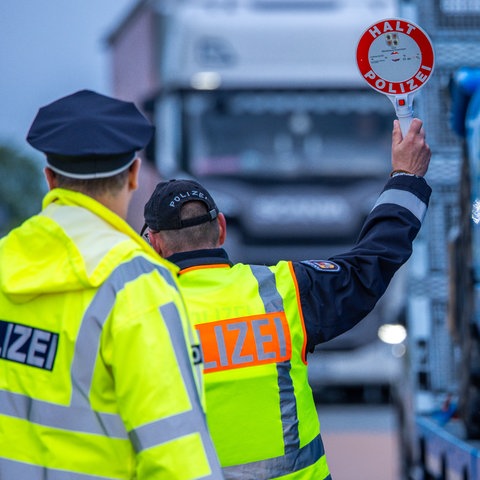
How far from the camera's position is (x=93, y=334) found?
99.1 inches

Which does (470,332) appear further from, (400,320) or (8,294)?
(400,320)

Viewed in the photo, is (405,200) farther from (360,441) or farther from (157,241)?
(360,441)

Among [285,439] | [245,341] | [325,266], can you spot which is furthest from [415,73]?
[285,439]

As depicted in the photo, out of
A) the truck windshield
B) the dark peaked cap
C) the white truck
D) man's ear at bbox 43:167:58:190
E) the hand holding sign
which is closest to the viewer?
the dark peaked cap

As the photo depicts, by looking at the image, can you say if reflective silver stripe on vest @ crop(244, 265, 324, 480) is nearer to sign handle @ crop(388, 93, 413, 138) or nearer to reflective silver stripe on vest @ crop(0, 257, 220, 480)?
sign handle @ crop(388, 93, 413, 138)

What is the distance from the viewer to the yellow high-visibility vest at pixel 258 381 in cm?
337

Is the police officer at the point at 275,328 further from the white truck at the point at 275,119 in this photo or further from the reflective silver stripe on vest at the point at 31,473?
the white truck at the point at 275,119

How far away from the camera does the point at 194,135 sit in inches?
502

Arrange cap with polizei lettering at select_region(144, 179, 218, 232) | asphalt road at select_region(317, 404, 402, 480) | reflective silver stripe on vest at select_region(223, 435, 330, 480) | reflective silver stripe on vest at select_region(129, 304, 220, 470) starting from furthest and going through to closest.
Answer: asphalt road at select_region(317, 404, 402, 480) → cap with polizei lettering at select_region(144, 179, 218, 232) → reflective silver stripe on vest at select_region(223, 435, 330, 480) → reflective silver stripe on vest at select_region(129, 304, 220, 470)

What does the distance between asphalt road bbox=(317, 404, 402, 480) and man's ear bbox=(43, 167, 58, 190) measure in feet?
23.9

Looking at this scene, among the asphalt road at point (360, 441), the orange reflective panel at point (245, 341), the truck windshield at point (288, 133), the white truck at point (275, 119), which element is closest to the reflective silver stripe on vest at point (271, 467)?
the orange reflective panel at point (245, 341)

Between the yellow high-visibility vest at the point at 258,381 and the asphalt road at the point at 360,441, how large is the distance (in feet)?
21.1

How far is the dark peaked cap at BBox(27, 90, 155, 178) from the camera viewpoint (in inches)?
103

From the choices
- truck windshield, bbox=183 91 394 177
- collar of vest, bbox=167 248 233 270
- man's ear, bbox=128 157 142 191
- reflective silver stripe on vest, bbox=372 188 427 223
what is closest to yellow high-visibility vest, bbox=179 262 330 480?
collar of vest, bbox=167 248 233 270
